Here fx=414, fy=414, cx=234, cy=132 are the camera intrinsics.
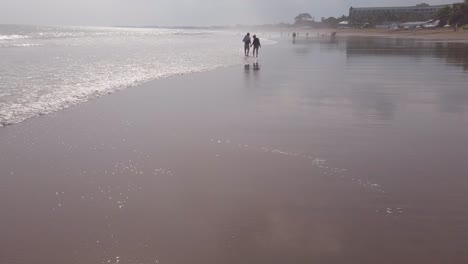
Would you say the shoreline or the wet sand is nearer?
the wet sand

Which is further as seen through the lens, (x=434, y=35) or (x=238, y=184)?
(x=434, y=35)

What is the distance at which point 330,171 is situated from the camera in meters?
5.78

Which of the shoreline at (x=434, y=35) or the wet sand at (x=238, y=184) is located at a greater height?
the shoreline at (x=434, y=35)

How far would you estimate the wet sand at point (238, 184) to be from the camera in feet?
12.6

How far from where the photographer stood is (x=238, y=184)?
5328 millimetres

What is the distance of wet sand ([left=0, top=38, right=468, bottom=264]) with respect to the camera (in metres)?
3.84

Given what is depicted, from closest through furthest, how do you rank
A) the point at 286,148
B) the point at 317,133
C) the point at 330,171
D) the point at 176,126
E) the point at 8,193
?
the point at 8,193
the point at 330,171
the point at 286,148
the point at 317,133
the point at 176,126

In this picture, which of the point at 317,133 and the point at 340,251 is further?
the point at 317,133

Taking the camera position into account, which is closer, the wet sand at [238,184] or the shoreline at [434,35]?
the wet sand at [238,184]

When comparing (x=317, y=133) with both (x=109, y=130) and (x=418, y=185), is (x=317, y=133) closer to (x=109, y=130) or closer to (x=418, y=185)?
Result: (x=418, y=185)

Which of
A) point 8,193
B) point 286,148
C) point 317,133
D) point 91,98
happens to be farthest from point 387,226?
point 91,98

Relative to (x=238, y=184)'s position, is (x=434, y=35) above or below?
above

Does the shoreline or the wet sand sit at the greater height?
the shoreline

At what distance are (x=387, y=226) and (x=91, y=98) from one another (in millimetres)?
9273
